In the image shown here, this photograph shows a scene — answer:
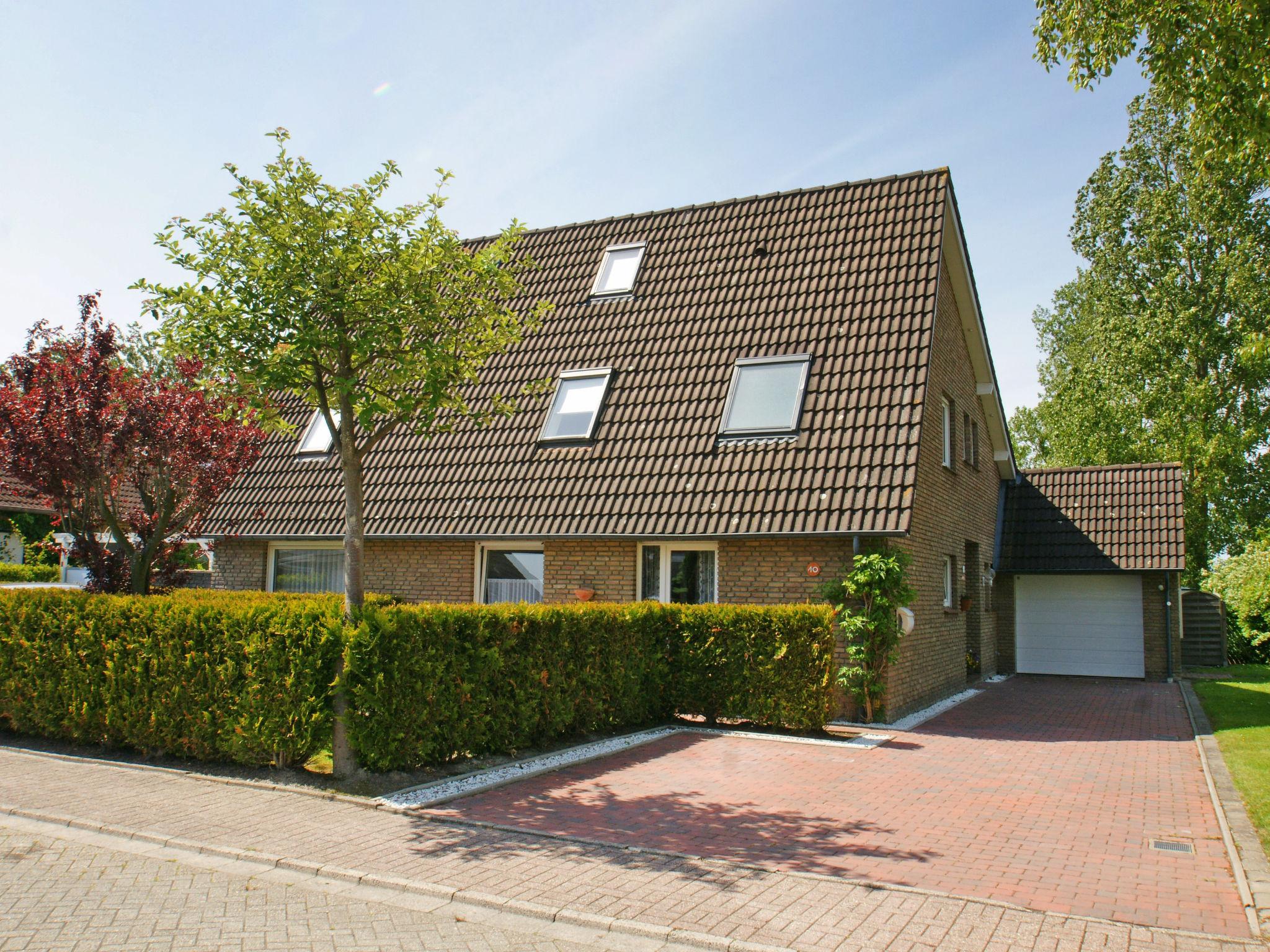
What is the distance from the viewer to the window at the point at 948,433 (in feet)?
54.4

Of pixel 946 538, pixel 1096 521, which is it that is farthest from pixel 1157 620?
pixel 946 538

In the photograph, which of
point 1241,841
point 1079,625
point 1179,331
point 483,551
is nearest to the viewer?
point 1241,841

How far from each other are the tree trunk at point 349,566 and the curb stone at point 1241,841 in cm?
698

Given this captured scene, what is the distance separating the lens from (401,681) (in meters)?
8.84

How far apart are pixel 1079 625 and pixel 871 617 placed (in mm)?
10918

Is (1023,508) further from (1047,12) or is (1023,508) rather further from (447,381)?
(447,381)

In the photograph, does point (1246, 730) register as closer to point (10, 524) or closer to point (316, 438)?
point (316, 438)

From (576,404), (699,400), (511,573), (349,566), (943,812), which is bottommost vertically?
(943,812)

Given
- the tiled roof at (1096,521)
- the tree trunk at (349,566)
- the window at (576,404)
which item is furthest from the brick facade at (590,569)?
the tiled roof at (1096,521)

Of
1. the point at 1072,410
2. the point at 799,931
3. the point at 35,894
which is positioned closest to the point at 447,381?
the point at 35,894

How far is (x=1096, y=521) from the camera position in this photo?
20891mm

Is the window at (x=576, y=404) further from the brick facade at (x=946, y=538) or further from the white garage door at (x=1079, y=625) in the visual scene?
the white garage door at (x=1079, y=625)

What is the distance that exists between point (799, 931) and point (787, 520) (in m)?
7.79

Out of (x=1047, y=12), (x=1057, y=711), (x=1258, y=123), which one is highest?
(x=1047, y=12)
